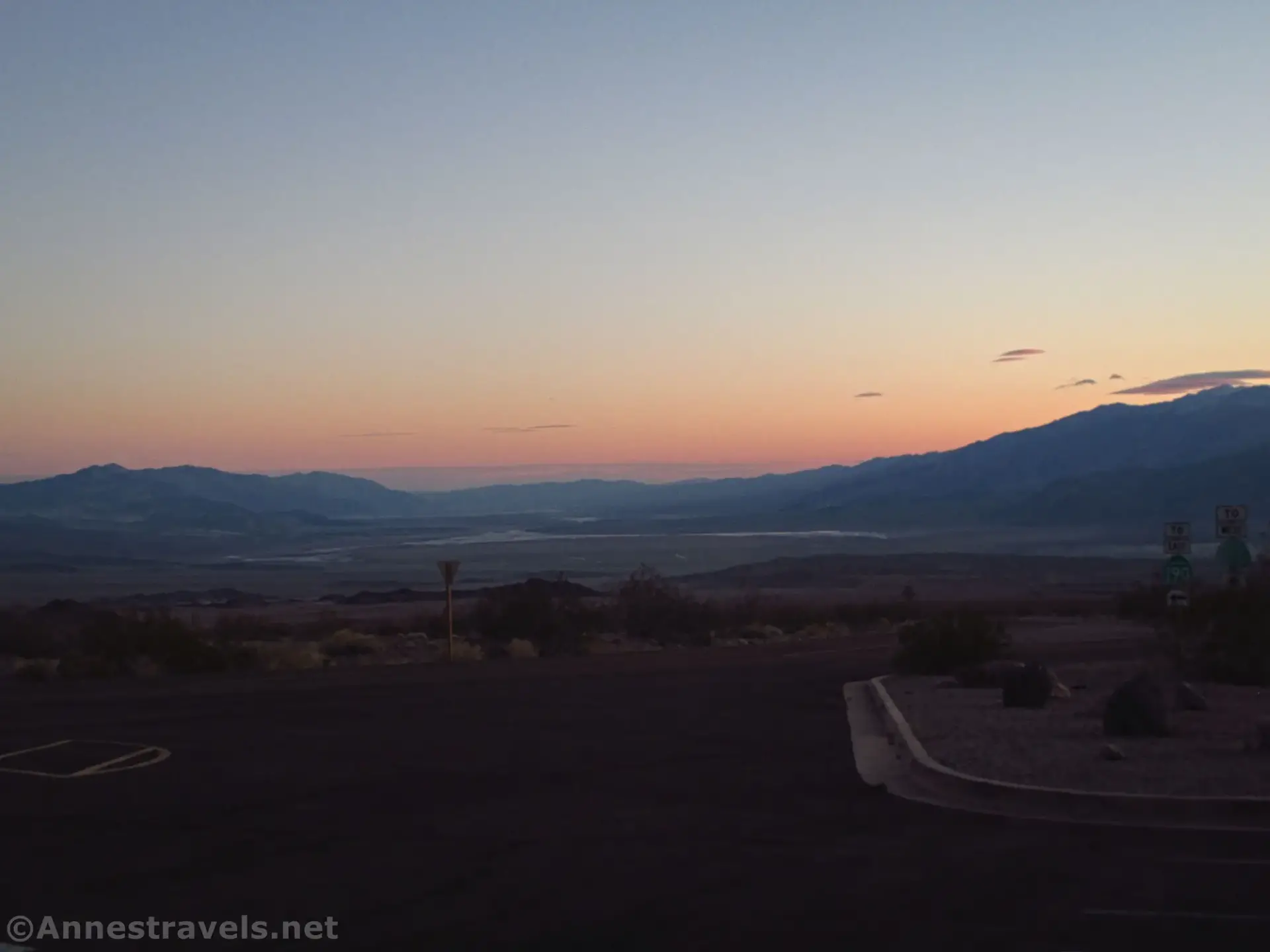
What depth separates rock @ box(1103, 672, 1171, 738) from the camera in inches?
611

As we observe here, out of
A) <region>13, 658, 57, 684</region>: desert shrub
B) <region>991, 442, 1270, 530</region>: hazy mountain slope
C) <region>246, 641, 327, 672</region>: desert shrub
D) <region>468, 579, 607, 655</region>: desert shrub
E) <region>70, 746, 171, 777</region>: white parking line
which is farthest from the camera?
<region>991, 442, 1270, 530</region>: hazy mountain slope

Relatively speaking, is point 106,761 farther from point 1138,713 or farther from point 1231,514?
point 1231,514

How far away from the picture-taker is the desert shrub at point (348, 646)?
121 ft

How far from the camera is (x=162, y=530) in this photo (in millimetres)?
189250

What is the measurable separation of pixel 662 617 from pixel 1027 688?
29.1m

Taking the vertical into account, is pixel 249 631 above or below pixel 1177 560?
below

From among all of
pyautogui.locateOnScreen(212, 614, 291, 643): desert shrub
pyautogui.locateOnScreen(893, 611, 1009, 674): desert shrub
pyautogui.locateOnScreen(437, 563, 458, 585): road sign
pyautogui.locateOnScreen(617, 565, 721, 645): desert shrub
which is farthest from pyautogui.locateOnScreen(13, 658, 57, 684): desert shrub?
pyautogui.locateOnScreen(617, 565, 721, 645): desert shrub

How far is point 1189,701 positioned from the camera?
18375 millimetres

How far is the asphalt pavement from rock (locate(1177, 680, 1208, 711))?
4.38 metres

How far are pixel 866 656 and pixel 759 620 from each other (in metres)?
22.0

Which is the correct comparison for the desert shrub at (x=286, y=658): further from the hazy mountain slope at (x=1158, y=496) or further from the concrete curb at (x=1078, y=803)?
the hazy mountain slope at (x=1158, y=496)

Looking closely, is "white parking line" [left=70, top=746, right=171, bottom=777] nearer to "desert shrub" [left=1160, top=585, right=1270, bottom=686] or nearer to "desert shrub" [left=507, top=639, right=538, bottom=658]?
"desert shrub" [left=1160, top=585, right=1270, bottom=686]

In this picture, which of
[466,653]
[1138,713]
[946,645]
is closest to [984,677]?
[946,645]

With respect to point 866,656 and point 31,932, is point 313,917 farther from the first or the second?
point 866,656
